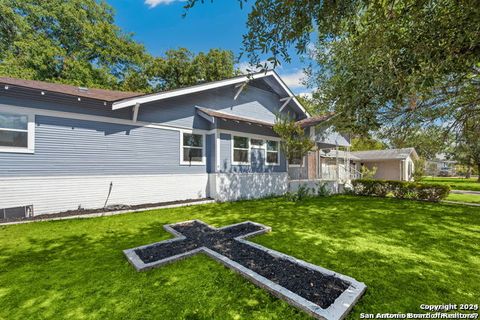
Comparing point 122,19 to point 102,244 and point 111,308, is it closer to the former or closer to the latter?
point 102,244

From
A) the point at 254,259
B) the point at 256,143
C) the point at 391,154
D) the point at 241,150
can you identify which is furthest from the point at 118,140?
the point at 391,154

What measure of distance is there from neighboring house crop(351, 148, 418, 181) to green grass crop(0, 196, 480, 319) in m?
22.2

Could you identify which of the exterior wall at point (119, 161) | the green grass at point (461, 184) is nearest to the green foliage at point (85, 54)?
the exterior wall at point (119, 161)

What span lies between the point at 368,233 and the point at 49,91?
1024 centimetres

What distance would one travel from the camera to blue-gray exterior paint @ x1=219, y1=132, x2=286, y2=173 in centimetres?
1048

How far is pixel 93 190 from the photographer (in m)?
7.82

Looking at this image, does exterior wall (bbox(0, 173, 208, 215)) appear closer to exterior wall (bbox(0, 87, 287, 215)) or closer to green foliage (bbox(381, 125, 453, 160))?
exterior wall (bbox(0, 87, 287, 215))

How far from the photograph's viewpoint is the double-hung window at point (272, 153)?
1230 cm

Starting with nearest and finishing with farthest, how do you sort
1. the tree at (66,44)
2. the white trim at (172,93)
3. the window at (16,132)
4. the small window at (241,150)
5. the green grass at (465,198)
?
the window at (16,132), the white trim at (172,93), the small window at (241,150), the green grass at (465,198), the tree at (66,44)

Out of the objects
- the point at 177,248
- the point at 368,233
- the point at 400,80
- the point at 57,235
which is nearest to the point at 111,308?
the point at 177,248

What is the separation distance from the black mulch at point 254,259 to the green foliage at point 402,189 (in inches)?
413

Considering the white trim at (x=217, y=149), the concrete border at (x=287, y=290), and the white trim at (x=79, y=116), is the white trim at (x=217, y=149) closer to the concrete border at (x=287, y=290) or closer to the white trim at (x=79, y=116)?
the white trim at (x=79, y=116)

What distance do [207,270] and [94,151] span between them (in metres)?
6.99

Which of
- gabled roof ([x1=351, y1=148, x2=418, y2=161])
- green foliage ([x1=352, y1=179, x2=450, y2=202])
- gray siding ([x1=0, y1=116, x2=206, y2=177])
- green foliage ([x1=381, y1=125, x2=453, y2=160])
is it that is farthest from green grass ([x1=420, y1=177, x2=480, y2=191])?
gray siding ([x1=0, y1=116, x2=206, y2=177])
